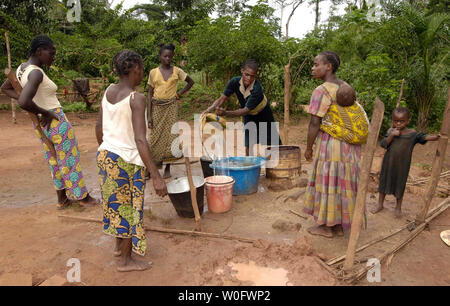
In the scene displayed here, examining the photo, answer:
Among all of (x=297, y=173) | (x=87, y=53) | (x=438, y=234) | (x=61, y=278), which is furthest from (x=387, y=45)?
(x=87, y=53)

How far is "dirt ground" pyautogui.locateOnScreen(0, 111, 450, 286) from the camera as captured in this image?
8.45 feet

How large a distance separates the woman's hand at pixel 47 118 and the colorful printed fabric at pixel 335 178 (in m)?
2.83

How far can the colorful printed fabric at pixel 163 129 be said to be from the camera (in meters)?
4.73

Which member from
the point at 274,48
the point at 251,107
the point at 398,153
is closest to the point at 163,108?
the point at 251,107

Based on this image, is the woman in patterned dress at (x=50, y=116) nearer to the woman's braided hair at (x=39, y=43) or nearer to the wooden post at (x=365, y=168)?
the woman's braided hair at (x=39, y=43)

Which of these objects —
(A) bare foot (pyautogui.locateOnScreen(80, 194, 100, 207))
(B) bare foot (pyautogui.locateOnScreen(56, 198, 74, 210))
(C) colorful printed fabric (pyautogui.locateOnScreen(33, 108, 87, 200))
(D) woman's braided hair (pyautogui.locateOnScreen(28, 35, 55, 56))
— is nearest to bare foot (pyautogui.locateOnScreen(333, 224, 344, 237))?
(A) bare foot (pyautogui.locateOnScreen(80, 194, 100, 207))

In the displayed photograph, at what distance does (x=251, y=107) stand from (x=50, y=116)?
2.36m

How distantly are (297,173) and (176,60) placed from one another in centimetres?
708

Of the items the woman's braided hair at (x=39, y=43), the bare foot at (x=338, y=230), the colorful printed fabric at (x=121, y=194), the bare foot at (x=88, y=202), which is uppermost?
the woman's braided hair at (x=39, y=43)

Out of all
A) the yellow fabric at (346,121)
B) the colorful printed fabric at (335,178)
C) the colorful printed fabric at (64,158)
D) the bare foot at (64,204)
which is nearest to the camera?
the yellow fabric at (346,121)

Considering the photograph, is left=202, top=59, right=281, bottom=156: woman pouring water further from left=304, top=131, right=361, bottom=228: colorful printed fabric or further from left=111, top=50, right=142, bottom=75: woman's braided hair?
left=111, top=50, right=142, bottom=75: woman's braided hair

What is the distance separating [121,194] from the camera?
2.51m

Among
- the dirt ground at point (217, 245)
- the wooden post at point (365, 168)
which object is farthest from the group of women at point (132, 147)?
the wooden post at point (365, 168)
